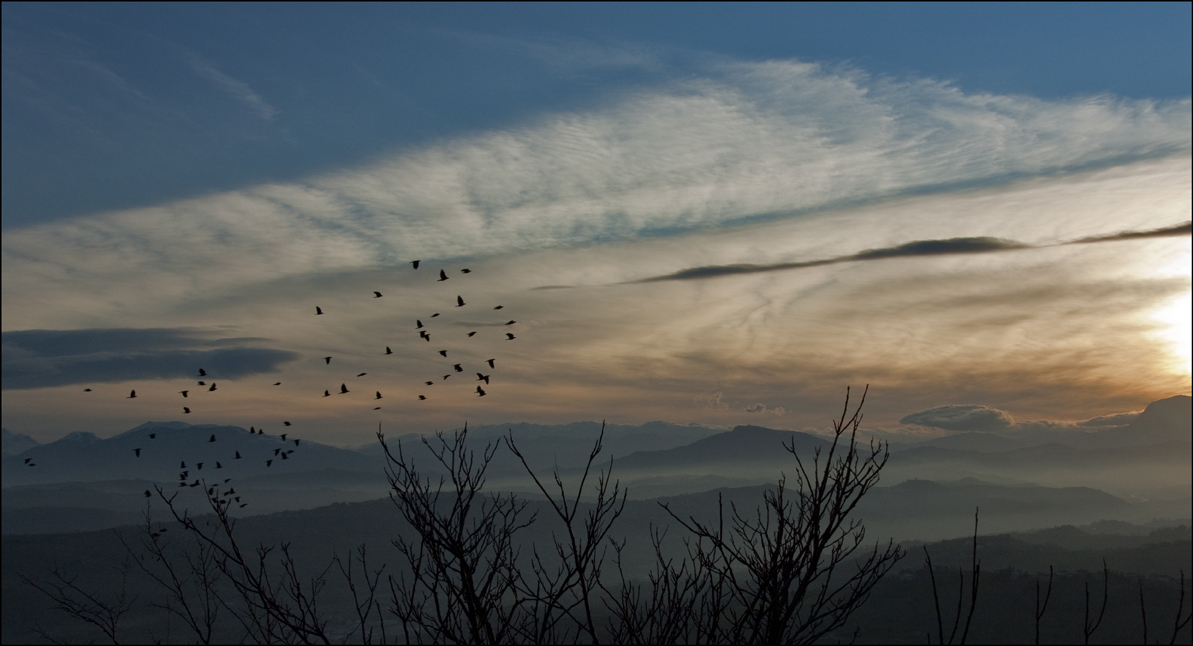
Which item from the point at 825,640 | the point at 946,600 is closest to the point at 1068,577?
the point at 946,600

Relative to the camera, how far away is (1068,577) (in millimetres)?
119062

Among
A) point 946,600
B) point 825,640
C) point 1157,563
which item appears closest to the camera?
point 825,640

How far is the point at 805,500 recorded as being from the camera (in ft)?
30.2

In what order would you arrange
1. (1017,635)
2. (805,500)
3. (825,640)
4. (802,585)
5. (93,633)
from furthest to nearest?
(93,633) < (825,640) < (1017,635) < (805,500) < (802,585)

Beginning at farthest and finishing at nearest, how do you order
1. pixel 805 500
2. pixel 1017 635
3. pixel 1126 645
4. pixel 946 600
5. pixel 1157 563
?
pixel 1157 563 < pixel 946 600 < pixel 1017 635 < pixel 1126 645 < pixel 805 500

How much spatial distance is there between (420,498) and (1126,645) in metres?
105

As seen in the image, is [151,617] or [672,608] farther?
[151,617]

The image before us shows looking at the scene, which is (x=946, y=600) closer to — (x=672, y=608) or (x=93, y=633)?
(x=672, y=608)

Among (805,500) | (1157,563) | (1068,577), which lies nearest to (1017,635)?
(1068,577)

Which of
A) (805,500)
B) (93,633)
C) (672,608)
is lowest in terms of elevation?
(93,633)

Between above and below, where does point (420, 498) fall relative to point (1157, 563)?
above

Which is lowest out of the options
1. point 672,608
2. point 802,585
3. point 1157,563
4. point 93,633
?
point 93,633

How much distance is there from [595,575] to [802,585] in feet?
9.28

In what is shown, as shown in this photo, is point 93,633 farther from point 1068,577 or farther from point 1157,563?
point 1157,563
